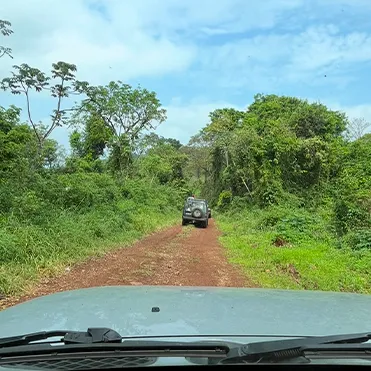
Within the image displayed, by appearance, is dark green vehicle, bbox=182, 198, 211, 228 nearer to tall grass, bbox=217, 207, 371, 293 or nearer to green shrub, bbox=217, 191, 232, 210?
tall grass, bbox=217, 207, 371, 293

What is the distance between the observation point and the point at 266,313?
2.55m

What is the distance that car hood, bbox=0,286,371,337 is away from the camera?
2.19 m

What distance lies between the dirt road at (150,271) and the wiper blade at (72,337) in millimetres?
5531

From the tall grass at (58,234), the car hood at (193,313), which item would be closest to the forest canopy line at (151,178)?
the tall grass at (58,234)

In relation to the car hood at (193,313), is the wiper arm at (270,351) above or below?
above

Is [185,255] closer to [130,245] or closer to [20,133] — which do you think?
[130,245]

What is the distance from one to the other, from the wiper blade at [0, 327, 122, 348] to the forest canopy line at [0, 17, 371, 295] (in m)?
6.14

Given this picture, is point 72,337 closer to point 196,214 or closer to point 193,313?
point 193,313

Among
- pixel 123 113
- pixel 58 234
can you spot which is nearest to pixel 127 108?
pixel 123 113

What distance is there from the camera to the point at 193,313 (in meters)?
2.49

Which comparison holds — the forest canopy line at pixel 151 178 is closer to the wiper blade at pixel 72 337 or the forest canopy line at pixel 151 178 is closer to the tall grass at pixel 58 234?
the tall grass at pixel 58 234

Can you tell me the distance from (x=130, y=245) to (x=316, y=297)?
12036mm

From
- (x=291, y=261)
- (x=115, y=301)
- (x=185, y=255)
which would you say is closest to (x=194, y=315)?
(x=115, y=301)

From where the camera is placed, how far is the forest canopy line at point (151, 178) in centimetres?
1187
